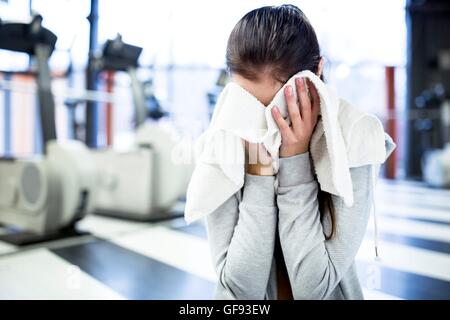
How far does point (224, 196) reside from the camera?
607 mm

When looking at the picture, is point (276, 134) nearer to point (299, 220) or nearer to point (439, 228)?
point (299, 220)

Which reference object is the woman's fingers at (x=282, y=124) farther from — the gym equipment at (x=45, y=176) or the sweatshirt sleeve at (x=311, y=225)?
the gym equipment at (x=45, y=176)

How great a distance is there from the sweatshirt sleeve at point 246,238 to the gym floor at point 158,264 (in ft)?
0.69

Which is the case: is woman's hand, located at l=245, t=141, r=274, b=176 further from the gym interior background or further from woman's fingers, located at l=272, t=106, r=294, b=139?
the gym interior background

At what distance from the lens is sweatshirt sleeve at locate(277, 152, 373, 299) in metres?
0.61

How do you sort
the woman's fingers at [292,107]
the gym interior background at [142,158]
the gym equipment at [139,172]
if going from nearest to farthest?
1. the woman's fingers at [292,107]
2. the gym interior background at [142,158]
3. the gym equipment at [139,172]

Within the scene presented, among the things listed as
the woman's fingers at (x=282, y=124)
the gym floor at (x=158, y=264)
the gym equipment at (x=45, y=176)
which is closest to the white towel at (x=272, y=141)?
the woman's fingers at (x=282, y=124)

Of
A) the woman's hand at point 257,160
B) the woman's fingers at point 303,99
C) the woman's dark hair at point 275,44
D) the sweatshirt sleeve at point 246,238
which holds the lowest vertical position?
the sweatshirt sleeve at point 246,238

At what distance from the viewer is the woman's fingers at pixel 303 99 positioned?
1.77 feet

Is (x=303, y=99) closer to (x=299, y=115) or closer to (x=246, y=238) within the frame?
(x=299, y=115)

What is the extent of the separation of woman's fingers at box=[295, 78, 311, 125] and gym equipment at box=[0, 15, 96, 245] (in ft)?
5.09

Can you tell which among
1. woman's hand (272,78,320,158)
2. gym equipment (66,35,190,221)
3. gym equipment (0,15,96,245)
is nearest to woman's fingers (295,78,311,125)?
woman's hand (272,78,320,158)

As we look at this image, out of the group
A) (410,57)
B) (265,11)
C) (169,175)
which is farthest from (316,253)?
(410,57)

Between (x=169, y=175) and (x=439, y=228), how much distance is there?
1.69m
